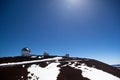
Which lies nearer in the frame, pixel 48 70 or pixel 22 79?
pixel 22 79

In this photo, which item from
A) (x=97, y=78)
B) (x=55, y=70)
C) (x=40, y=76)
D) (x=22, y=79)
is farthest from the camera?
(x=55, y=70)

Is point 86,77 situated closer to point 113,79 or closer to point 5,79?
point 113,79

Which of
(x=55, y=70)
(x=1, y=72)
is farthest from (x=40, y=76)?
(x=1, y=72)

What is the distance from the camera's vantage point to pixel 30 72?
35.4 meters

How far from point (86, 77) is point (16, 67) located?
56.7ft

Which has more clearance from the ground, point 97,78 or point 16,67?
point 16,67

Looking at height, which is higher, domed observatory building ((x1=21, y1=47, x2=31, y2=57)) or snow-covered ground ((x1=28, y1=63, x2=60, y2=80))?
domed observatory building ((x1=21, y1=47, x2=31, y2=57))

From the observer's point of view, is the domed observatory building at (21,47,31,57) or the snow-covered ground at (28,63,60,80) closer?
the snow-covered ground at (28,63,60,80)

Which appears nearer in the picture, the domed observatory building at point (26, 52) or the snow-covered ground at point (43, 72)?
the snow-covered ground at point (43, 72)

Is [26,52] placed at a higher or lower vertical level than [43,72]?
higher

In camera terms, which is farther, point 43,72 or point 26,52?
point 26,52

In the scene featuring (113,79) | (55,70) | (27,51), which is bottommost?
(113,79)

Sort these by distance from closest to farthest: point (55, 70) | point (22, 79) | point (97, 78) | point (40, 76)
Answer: point (22, 79) → point (40, 76) → point (97, 78) → point (55, 70)

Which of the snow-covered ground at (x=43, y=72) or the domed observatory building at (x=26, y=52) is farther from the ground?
the domed observatory building at (x=26, y=52)
